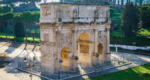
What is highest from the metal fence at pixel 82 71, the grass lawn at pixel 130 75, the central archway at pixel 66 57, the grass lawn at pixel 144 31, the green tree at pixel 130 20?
the green tree at pixel 130 20

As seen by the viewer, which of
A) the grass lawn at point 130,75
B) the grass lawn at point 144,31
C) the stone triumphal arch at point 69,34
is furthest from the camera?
the grass lawn at point 144,31

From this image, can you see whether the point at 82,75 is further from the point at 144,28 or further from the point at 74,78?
the point at 144,28

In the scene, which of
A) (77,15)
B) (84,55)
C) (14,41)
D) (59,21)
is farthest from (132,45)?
(14,41)

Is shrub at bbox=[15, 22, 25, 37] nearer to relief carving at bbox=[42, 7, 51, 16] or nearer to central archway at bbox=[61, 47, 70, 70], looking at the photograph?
relief carving at bbox=[42, 7, 51, 16]

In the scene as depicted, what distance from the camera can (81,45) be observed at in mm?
32000

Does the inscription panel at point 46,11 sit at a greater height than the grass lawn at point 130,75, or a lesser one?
greater

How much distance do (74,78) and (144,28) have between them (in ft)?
133

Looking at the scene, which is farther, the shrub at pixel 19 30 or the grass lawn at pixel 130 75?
the shrub at pixel 19 30

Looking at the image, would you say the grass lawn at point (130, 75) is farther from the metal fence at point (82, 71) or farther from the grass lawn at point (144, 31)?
the grass lawn at point (144, 31)

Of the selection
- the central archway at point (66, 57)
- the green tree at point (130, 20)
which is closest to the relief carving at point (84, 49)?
the central archway at point (66, 57)

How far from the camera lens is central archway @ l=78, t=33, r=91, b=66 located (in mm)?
30906

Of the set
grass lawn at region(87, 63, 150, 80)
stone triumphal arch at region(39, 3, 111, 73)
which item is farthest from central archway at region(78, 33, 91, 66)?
grass lawn at region(87, 63, 150, 80)

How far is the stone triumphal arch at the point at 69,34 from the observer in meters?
26.1

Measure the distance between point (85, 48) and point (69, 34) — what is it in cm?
497
